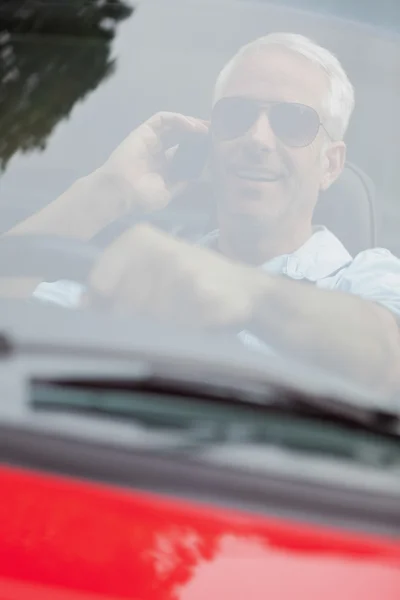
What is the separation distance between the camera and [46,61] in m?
1.65

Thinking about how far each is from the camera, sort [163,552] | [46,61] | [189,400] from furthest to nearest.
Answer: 1. [46,61]
2. [189,400]
3. [163,552]

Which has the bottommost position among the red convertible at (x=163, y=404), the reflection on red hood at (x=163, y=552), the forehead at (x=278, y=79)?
the reflection on red hood at (x=163, y=552)

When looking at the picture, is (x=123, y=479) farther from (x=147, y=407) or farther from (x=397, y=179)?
(x=397, y=179)

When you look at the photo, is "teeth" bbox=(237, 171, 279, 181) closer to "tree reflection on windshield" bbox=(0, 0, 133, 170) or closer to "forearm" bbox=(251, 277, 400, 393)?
"forearm" bbox=(251, 277, 400, 393)

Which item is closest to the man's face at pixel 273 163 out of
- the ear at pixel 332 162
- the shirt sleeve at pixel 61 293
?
the ear at pixel 332 162

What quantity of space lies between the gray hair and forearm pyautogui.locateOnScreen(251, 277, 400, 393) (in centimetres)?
33

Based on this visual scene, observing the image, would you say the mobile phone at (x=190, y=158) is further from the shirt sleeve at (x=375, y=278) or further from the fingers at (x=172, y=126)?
the shirt sleeve at (x=375, y=278)

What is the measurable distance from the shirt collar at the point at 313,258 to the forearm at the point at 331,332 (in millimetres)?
30

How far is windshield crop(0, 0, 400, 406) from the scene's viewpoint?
1.44 meters

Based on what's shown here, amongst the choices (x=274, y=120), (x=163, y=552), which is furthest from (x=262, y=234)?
(x=163, y=552)

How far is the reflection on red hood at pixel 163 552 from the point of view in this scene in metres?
1.22

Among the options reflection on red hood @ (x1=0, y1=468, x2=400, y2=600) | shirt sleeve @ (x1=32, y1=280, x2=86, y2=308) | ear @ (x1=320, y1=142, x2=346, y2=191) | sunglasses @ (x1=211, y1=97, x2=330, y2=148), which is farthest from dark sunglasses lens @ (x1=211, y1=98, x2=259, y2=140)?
reflection on red hood @ (x1=0, y1=468, x2=400, y2=600)

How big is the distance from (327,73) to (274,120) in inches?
6.2

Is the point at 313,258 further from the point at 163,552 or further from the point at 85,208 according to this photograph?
the point at 163,552
